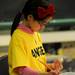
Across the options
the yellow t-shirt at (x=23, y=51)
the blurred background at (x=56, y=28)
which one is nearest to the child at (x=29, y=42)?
the yellow t-shirt at (x=23, y=51)

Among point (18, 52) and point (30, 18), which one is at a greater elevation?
point (30, 18)

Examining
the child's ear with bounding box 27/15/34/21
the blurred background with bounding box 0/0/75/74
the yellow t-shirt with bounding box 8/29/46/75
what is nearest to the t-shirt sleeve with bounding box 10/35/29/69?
the yellow t-shirt with bounding box 8/29/46/75

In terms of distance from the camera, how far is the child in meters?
1.29

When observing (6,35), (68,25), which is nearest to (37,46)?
(6,35)

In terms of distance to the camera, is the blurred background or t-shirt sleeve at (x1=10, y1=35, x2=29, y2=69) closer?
t-shirt sleeve at (x1=10, y1=35, x2=29, y2=69)

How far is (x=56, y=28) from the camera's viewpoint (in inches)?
93.7

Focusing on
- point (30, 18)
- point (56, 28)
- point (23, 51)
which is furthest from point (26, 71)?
point (56, 28)

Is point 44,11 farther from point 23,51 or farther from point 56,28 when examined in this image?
point 56,28

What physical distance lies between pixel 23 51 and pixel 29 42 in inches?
2.3

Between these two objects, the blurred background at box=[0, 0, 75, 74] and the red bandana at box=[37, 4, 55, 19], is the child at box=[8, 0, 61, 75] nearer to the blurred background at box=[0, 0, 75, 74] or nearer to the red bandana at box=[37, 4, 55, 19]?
the red bandana at box=[37, 4, 55, 19]

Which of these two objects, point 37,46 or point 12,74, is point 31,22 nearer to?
point 37,46

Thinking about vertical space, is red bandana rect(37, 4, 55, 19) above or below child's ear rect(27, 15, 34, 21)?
above

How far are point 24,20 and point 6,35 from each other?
0.90 m

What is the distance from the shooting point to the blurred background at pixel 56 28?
227cm
